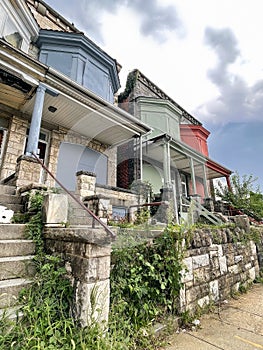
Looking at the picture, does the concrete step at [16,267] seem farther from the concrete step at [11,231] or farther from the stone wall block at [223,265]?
the stone wall block at [223,265]

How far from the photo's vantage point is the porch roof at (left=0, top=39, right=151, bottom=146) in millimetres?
4602

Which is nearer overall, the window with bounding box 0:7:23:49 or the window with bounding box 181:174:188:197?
the window with bounding box 0:7:23:49

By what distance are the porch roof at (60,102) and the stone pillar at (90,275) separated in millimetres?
4737

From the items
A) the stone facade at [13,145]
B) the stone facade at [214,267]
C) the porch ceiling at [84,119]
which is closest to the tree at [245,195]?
the stone facade at [214,267]

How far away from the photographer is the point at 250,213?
814cm

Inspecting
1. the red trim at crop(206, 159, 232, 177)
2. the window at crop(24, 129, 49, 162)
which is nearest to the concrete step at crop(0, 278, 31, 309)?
the window at crop(24, 129, 49, 162)

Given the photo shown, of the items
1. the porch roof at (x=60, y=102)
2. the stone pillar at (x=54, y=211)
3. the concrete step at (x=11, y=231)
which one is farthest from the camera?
the porch roof at (x=60, y=102)

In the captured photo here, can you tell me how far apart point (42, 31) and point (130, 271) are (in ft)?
29.3

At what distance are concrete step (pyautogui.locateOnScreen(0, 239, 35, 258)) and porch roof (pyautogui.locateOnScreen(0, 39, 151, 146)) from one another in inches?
166

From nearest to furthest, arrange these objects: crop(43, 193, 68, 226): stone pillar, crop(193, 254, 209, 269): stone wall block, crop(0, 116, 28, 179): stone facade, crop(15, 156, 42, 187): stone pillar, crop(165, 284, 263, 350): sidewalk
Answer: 1. crop(165, 284, 263, 350): sidewalk
2. crop(43, 193, 68, 226): stone pillar
3. crop(193, 254, 209, 269): stone wall block
4. crop(15, 156, 42, 187): stone pillar
5. crop(0, 116, 28, 179): stone facade

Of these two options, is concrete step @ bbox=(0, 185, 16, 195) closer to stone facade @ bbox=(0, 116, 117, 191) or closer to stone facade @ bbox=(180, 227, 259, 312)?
stone facade @ bbox=(0, 116, 117, 191)

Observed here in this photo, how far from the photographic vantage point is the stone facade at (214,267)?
2717 millimetres

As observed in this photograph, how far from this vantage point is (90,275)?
1646 millimetres

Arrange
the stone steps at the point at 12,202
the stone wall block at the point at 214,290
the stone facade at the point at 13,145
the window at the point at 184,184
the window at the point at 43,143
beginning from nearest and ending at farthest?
the stone wall block at the point at 214,290
the stone steps at the point at 12,202
the stone facade at the point at 13,145
the window at the point at 43,143
the window at the point at 184,184
